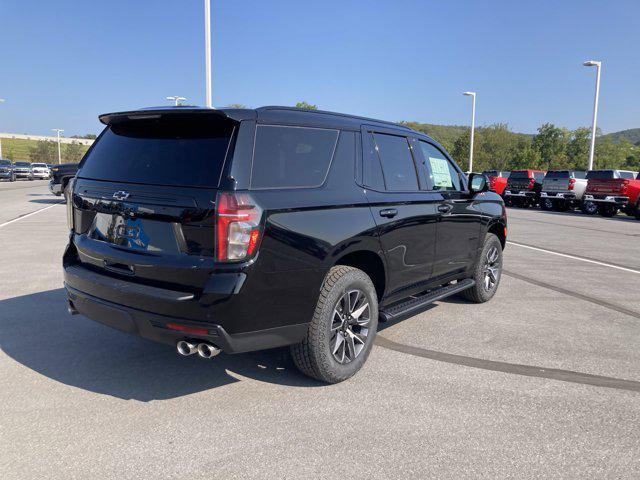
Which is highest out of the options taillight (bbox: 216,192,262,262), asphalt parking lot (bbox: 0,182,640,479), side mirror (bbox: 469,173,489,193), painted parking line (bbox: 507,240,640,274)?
side mirror (bbox: 469,173,489,193)

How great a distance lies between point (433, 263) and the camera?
4.95 meters

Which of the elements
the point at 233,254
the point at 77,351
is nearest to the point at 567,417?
the point at 233,254

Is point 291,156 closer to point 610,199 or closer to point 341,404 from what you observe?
point 341,404

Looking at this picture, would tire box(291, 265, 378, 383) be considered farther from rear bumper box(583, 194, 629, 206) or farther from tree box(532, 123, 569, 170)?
tree box(532, 123, 569, 170)

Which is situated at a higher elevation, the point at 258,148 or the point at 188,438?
the point at 258,148

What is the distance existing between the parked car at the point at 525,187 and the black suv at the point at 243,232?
24781 mm

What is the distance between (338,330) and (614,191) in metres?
21.1

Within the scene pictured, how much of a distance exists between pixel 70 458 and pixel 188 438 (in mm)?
619

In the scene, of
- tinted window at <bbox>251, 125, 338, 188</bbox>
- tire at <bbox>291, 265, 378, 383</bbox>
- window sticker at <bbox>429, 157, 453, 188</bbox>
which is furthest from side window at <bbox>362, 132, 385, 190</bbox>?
window sticker at <bbox>429, 157, 453, 188</bbox>

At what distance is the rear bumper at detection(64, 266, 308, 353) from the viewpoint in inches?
123

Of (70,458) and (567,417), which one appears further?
(567,417)

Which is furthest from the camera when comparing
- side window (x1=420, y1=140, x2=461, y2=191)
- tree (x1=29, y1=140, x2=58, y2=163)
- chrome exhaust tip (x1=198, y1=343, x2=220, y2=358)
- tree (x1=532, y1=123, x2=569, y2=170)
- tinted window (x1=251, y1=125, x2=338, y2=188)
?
tree (x1=29, y1=140, x2=58, y2=163)

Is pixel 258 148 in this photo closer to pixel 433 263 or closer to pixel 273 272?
pixel 273 272

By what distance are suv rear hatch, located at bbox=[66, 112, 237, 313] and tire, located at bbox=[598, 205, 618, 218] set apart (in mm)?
22784
